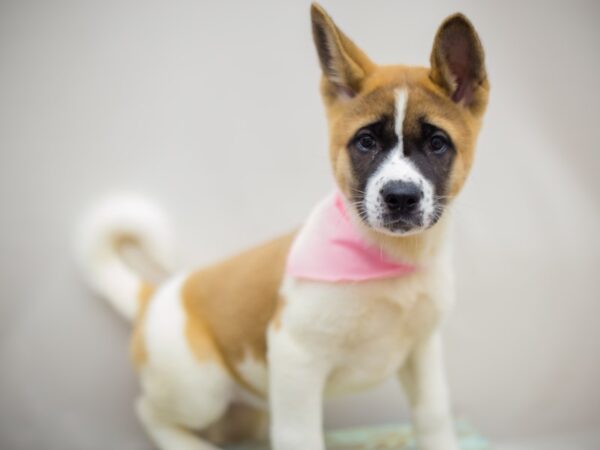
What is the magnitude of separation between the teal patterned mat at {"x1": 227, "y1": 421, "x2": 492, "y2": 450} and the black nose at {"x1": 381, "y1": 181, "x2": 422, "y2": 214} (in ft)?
2.62

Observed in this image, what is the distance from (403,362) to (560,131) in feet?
2.32

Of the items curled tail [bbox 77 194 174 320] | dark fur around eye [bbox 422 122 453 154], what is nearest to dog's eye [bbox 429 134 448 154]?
dark fur around eye [bbox 422 122 453 154]

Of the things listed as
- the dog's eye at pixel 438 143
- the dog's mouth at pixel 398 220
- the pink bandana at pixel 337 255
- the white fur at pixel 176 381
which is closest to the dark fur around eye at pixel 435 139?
the dog's eye at pixel 438 143

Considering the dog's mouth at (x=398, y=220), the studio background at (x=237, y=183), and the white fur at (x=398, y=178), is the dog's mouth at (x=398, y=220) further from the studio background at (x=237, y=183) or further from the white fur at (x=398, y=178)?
the studio background at (x=237, y=183)

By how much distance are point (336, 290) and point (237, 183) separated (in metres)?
0.60

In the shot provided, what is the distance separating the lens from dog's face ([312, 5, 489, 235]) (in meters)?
0.98

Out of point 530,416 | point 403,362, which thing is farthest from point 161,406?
point 530,416

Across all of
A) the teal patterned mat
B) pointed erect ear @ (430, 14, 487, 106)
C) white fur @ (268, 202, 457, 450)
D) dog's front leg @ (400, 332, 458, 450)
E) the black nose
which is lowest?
the teal patterned mat

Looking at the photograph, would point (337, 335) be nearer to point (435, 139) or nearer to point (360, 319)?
point (360, 319)

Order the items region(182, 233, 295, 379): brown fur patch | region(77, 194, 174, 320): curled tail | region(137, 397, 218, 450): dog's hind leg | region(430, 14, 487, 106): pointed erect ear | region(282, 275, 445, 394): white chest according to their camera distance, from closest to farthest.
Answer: region(430, 14, 487, 106): pointed erect ear, region(282, 275, 445, 394): white chest, region(182, 233, 295, 379): brown fur patch, region(137, 397, 218, 450): dog's hind leg, region(77, 194, 174, 320): curled tail

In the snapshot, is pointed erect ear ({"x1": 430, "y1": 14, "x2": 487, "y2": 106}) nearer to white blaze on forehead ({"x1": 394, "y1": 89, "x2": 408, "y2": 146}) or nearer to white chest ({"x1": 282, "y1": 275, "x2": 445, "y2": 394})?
white blaze on forehead ({"x1": 394, "y1": 89, "x2": 408, "y2": 146})

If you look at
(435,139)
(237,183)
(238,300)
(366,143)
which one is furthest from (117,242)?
(435,139)

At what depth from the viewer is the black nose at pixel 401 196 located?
3.14ft

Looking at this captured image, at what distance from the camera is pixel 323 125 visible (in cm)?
148
